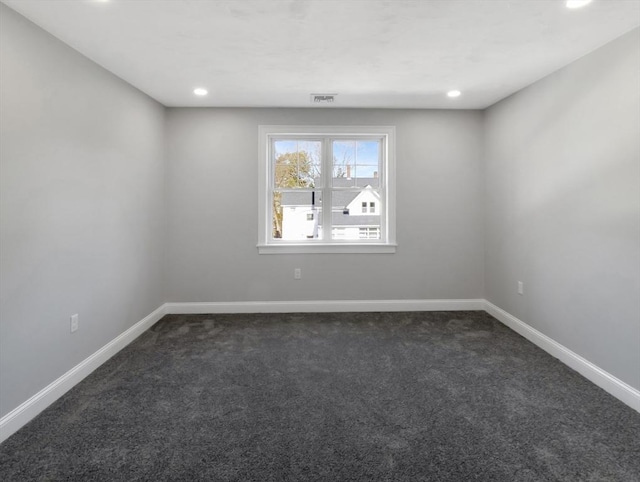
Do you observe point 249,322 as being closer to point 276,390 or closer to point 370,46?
point 276,390

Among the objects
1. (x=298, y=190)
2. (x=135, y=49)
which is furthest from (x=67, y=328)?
(x=298, y=190)

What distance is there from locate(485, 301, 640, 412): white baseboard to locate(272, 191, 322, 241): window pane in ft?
7.75

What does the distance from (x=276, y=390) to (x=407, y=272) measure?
2338 millimetres

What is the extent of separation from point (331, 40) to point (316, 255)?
2.36 meters

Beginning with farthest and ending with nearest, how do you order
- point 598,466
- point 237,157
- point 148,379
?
point 237,157
point 148,379
point 598,466

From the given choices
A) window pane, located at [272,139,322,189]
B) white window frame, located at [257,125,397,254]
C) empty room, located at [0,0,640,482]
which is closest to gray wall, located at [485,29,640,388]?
empty room, located at [0,0,640,482]

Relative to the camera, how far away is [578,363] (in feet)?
8.55

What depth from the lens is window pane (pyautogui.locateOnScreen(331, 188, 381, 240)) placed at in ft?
13.7

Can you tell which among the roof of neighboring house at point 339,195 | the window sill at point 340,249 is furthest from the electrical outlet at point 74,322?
the roof of neighboring house at point 339,195

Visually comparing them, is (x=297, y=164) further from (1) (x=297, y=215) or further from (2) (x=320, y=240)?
(2) (x=320, y=240)

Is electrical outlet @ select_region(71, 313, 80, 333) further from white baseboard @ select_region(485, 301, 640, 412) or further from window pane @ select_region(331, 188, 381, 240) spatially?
white baseboard @ select_region(485, 301, 640, 412)

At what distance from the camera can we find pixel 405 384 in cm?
242

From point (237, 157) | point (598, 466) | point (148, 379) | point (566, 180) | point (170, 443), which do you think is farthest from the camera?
point (237, 157)

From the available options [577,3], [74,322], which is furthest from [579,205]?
[74,322]
